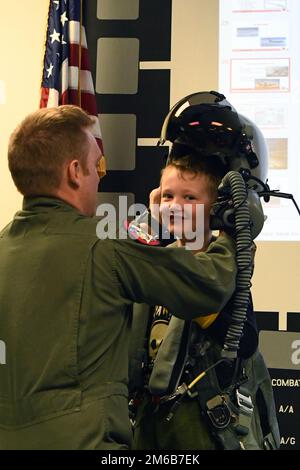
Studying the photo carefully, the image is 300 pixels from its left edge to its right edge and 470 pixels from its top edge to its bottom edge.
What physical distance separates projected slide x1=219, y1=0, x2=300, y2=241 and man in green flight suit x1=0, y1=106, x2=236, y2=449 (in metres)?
1.79

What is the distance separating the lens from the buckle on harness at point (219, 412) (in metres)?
1.34

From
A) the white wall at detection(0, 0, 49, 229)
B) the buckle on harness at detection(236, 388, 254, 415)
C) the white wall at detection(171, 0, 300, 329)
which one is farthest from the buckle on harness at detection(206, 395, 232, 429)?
the white wall at detection(0, 0, 49, 229)

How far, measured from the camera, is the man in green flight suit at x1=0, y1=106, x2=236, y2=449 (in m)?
1.19

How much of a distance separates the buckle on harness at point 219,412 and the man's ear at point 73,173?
0.54 metres

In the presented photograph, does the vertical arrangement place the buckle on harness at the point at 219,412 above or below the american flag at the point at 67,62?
below

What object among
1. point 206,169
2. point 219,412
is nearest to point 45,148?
point 206,169

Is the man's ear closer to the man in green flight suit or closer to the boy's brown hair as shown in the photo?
the man in green flight suit

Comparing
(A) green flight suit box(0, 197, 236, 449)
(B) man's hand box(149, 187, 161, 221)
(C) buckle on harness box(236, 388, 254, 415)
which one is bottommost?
(C) buckle on harness box(236, 388, 254, 415)

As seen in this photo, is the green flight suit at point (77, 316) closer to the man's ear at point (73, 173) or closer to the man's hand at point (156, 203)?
the man's ear at point (73, 173)

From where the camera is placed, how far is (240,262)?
1.30 meters

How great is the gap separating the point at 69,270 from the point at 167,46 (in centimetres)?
225

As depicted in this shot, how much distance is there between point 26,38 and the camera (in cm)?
334

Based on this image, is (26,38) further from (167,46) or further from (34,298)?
(34,298)

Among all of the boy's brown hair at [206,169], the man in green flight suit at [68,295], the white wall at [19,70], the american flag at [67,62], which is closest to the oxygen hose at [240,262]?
the man in green flight suit at [68,295]
